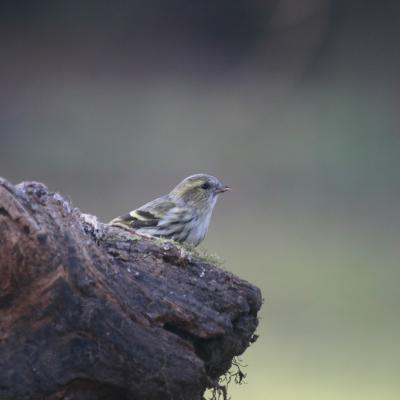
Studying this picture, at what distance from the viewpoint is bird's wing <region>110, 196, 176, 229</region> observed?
6.57m

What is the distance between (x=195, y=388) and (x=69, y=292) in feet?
1.93

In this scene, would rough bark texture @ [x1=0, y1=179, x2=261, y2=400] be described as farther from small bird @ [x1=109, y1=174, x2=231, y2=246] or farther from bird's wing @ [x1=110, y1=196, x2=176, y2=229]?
bird's wing @ [x1=110, y1=196, x2=176, y2=229]

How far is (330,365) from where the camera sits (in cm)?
1145

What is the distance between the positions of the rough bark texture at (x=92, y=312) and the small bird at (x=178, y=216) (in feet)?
7.79

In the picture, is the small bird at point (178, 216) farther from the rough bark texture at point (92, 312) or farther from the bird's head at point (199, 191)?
the rough bark texture at point (92, 312)

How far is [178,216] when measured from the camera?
670cm

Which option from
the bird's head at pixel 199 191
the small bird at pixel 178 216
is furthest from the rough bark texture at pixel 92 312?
the bird's head at pixel 199 191

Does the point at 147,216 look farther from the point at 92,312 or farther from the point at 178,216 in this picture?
the point at 92,312

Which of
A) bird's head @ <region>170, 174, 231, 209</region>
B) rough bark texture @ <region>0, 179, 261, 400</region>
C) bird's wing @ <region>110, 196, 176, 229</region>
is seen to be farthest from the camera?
bird's head @ <region>170, 174, 231, 209</region>

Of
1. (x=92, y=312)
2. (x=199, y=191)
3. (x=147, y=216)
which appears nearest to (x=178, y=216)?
(x=147, y=216)

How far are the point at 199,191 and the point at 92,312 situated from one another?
3.45 m

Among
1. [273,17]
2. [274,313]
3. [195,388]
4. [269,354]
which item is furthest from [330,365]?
[273,17]

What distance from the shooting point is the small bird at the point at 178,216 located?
6.58 meters

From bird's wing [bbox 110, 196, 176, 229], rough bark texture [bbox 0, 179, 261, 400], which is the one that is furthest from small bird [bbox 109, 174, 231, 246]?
rough bark texture [bbox 0, 179, 261, 400]
